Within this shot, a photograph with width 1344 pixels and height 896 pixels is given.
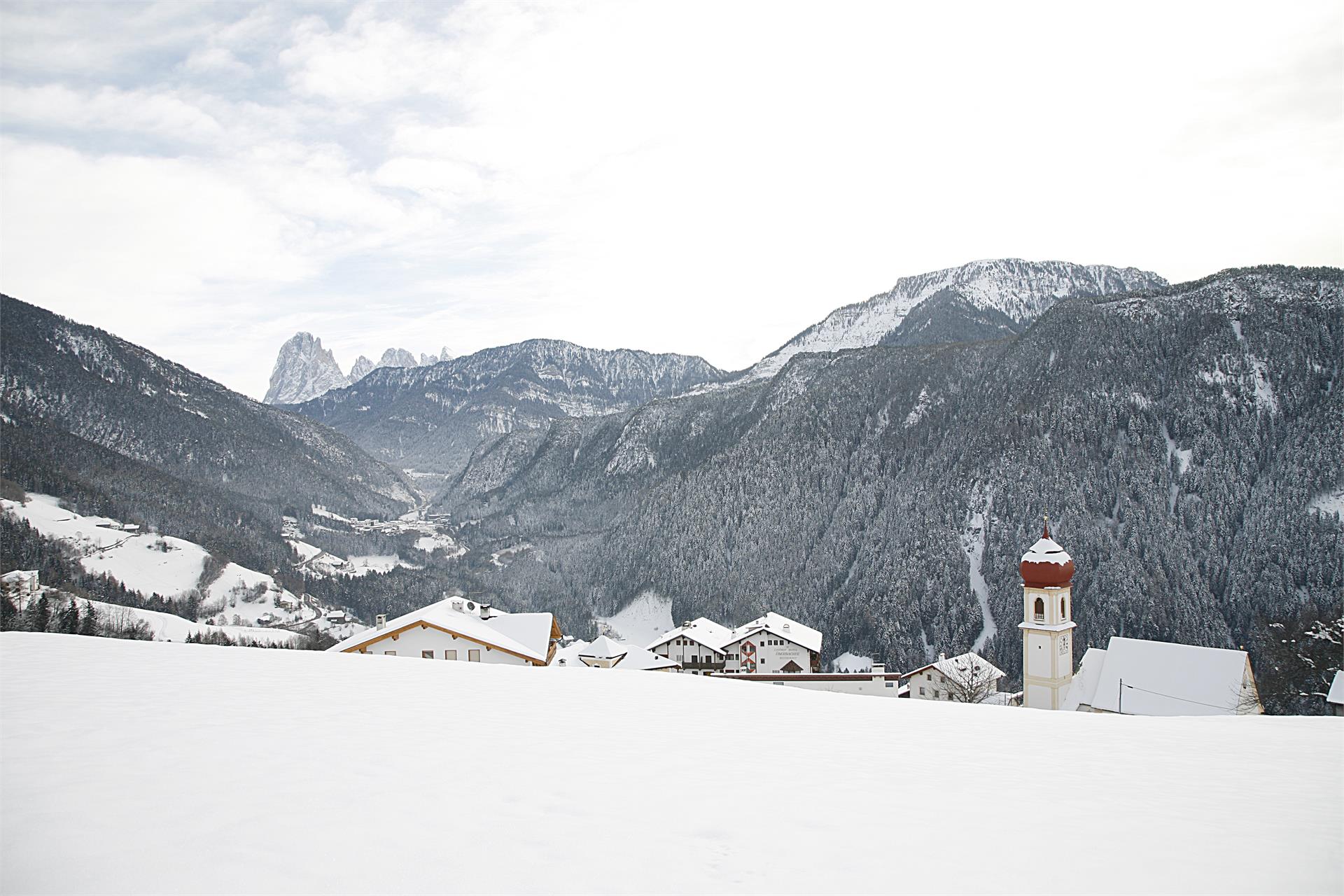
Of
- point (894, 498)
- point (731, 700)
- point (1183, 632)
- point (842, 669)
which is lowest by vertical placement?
point (842, 669)

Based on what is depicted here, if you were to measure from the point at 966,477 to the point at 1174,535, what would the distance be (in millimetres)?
29834

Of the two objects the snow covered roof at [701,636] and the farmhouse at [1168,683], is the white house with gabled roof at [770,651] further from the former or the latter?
the farmhouse at [1168,683]

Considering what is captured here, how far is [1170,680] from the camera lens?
45656 mm

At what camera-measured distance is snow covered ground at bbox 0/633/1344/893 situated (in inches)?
223

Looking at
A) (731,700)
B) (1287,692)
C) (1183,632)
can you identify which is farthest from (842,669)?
(731,700)

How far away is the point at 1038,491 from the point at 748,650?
64.4 meters

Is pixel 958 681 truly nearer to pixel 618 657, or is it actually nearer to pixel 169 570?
pixel 618 657

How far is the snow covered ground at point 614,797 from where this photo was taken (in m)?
5.66

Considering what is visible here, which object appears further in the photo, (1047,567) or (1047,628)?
(1047,567)

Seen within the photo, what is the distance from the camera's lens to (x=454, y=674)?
15.1m

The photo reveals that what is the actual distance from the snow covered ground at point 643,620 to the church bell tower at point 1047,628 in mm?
72233

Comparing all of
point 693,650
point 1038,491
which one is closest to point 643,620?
point 693,650

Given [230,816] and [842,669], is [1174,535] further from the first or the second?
[230,816]

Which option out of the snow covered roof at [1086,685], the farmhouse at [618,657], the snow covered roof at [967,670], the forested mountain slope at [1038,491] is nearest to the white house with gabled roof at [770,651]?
the farmhouse at [618,657]
